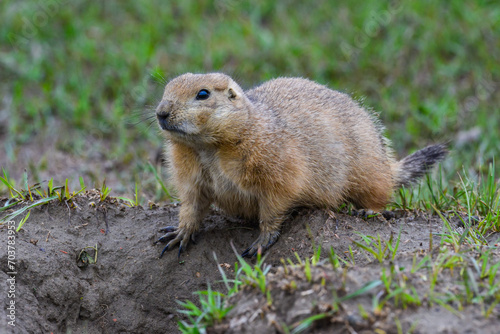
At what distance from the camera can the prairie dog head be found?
453 cm

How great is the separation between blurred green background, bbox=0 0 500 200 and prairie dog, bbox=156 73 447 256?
2.54 m

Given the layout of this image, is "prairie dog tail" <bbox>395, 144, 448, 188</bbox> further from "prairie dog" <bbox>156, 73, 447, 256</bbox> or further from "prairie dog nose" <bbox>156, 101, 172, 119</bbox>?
"prairie dog nose" <bbox>156, 101, 172, 119</bbox>

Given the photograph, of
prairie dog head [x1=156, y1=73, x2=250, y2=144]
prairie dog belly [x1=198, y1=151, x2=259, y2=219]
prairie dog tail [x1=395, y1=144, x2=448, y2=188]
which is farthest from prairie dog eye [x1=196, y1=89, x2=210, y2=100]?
prairie dog tail [x1=395, y1=144, x2=448, y2=188]

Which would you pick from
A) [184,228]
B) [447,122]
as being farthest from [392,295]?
[447,122]

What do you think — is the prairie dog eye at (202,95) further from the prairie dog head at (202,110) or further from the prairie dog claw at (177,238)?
the prairie dog claw at (177,238)

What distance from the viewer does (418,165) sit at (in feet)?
19.7

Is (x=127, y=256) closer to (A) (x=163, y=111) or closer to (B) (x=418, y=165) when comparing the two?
(A) (x=163, y=111)

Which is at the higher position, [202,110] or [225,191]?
[202,110]

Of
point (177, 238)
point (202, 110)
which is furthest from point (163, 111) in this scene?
point (177, 238)

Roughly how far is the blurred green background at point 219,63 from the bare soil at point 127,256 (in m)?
2.37

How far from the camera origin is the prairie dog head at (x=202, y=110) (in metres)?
4.53

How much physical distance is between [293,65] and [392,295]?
6822 millimetres

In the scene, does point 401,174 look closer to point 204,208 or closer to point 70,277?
point 204,208

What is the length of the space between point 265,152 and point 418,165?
6.49 ft
